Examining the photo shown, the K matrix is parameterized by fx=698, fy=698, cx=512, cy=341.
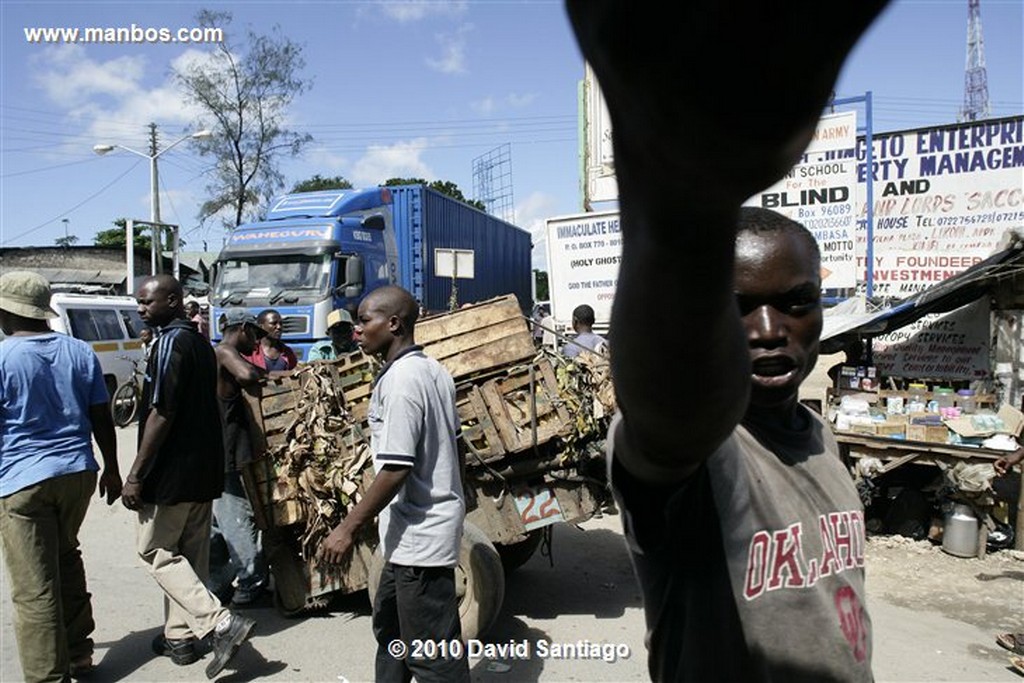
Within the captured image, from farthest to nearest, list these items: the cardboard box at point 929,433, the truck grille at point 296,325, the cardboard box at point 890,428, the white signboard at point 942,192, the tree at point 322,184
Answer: the tree at point 322,184, the truck grille at point 296,325, the white signboard at point 942,192, the cardboard box at point 890,428, the cardboard box at point 929,433

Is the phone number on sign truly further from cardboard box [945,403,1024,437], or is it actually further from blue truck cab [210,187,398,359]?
blue truck cab [210,187,398,359]

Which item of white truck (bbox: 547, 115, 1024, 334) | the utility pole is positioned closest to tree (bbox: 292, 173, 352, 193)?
the utility pole

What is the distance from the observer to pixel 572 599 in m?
5.09

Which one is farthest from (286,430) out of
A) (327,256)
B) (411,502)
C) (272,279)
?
(272,279)

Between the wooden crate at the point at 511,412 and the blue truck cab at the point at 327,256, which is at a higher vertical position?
the blue truck cab at the point at 327,256

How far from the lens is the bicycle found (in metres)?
12.4

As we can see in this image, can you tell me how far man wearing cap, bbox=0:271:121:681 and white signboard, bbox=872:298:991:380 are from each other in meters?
7.95

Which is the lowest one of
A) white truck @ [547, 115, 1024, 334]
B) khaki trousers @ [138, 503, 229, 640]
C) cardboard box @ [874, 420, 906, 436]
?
khaki trousers @ [138, 503, 229, 640]

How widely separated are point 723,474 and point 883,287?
872 centimetres

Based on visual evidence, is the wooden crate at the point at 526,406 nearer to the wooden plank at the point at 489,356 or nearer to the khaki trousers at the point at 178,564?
A: the wooden plank at the point at 489,356

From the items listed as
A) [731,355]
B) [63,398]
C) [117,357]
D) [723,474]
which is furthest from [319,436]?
[117,357]

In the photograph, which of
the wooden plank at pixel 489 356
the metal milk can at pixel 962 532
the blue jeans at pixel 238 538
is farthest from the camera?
the metal milk can at pixel 962 532

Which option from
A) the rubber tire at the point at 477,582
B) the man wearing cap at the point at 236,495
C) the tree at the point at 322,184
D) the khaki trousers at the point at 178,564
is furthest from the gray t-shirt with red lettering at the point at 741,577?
the tree at the point at 322,184

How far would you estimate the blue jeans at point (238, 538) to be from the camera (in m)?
4.85
